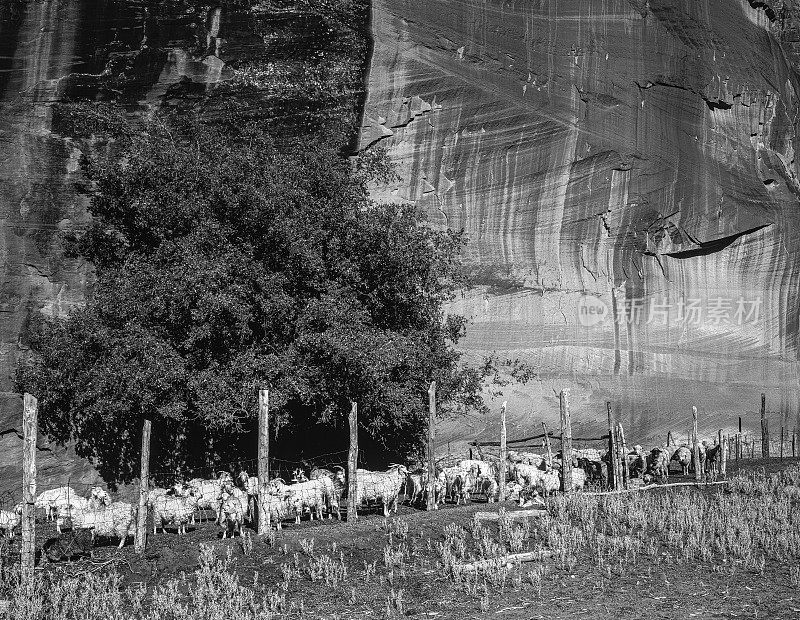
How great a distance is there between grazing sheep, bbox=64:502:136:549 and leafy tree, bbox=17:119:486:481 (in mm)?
2920

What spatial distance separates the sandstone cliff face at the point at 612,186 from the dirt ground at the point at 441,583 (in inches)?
515

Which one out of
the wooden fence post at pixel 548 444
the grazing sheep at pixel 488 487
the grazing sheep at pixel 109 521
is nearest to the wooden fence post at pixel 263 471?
the grazing sheep at pixel 109 521

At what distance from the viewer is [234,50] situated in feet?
92.1

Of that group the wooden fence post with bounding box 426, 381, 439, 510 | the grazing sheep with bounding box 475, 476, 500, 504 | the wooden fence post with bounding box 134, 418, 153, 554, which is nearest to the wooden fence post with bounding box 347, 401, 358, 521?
the wooden fence post with bounding box 426, 381, 439, 510

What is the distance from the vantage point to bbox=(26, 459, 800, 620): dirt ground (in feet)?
44.6

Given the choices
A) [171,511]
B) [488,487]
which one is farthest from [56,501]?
[488,487]

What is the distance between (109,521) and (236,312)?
5.08m

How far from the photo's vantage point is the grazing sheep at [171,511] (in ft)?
62.8

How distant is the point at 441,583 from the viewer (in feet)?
49.2

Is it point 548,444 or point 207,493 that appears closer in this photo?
point 207,493

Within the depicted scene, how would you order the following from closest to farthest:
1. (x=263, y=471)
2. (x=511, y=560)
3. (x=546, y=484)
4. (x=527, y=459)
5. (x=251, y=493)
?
(x=511, y=560) → (x=263, y=471) → (x=251, y=493) → (x=546, y=484) → (x=527, y=459)

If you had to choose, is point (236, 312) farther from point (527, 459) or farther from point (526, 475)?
point (527, 459)

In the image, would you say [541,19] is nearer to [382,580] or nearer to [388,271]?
[388,271]

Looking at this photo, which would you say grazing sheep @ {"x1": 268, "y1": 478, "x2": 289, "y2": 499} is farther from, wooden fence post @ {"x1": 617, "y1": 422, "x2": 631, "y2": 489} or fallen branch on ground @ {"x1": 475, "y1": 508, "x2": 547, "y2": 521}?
wooden fence post @ {"x1": 617, "y1": 422, "x2": 631, "y2": 489}
